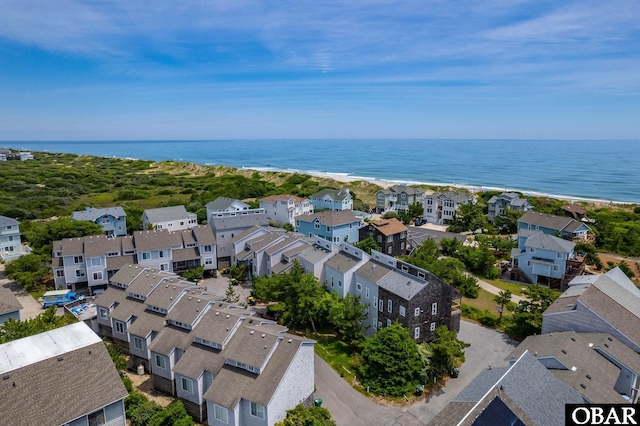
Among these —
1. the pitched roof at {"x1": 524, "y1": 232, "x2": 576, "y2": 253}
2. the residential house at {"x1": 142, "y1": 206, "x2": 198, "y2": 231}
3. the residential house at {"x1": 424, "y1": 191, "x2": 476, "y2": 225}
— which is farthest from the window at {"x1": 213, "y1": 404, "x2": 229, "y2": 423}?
the residential house at {"x1": 424, "y1": 191, "x2": 476, "y2": 225}

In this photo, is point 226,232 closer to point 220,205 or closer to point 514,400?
point 220,205

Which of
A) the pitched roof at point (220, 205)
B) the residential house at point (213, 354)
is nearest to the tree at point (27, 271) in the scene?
the residential house at point (213, 354)

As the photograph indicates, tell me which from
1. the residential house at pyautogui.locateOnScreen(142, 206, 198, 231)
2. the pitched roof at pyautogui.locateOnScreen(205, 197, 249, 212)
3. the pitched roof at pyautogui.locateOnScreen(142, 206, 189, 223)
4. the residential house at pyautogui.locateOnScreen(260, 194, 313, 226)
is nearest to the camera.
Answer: the residential house at pyautogui.locateOnScreen(142, 206, 198, 231)

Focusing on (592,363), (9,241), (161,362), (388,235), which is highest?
(388,235)

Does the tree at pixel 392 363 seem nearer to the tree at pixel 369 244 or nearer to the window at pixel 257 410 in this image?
the window at pixel 257 410

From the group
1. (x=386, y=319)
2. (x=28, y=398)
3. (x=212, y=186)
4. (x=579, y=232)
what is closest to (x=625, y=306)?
(x=386, y=319)

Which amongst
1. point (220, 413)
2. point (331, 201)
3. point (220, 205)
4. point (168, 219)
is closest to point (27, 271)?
point (168, 219)

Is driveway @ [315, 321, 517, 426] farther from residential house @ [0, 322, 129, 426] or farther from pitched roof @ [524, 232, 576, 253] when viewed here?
pitched roof @ [524, 232, 576, 253]
